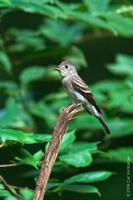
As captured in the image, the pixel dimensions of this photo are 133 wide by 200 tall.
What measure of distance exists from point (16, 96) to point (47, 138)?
226 centimetres

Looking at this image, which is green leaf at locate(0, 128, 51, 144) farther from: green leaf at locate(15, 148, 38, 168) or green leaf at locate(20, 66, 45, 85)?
green leaf at locate(20, 66, 45, 85)

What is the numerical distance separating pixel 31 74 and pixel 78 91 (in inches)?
35.6

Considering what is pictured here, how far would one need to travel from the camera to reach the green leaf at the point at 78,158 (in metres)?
2.40

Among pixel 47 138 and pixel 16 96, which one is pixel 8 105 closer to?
pixel 16 96

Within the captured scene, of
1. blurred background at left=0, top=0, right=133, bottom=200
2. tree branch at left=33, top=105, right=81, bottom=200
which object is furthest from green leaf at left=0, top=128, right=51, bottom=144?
blurred background at left=0, top=0, right=133, bottom=200

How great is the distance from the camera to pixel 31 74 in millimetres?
4629

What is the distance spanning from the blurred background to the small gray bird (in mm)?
170

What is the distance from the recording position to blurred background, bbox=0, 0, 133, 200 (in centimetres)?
351

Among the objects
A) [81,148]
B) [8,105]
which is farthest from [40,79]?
[81,148]

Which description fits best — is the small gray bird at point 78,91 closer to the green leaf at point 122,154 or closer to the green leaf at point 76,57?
the green leaf at point 122,154

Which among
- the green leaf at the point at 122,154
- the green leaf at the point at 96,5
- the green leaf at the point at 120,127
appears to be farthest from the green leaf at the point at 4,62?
the green leaf at the point at 122,154

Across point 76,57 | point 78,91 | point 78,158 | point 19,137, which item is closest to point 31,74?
point 76,57

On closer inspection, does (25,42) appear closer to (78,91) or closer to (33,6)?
(78,91)

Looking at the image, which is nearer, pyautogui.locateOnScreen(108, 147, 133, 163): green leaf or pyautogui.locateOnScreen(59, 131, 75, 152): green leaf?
pyautogui.locateOnScreen(59, 131, 75, 152): green leaf
